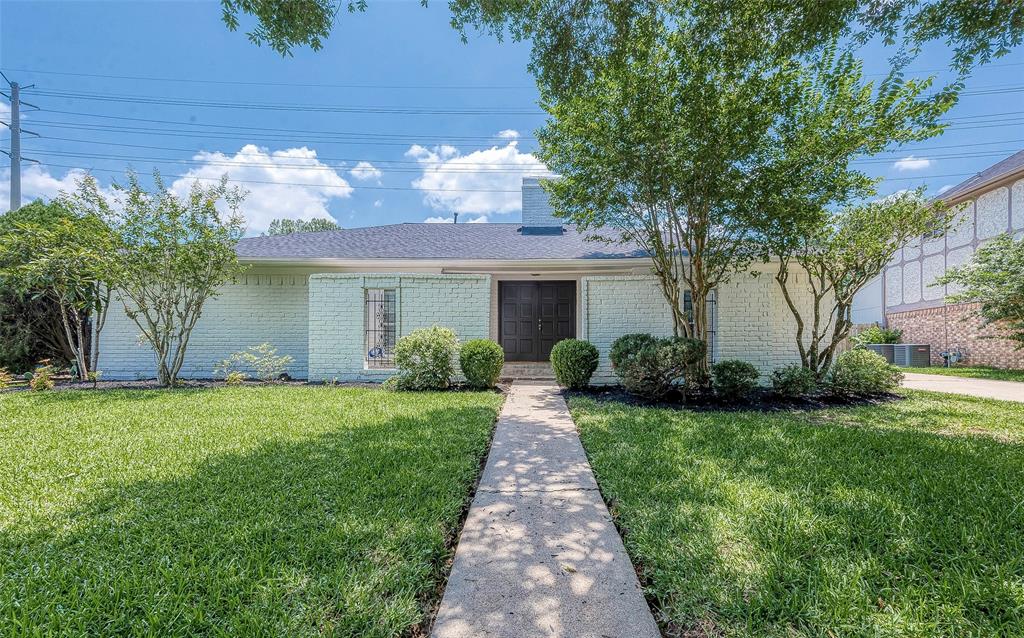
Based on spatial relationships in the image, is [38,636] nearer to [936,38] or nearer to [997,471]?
[997,471]

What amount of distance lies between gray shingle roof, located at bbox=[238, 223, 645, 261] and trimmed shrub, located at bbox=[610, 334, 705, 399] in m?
2.92

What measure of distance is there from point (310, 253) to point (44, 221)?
5.67 meters

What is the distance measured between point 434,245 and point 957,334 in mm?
18492

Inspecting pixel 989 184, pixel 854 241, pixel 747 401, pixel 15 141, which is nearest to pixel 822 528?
pixel 747 401

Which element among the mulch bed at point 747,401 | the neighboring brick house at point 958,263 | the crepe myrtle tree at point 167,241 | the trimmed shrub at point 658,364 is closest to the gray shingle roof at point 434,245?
the crepe myrtle tree at point 167,241

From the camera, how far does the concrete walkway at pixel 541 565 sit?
1.68 m

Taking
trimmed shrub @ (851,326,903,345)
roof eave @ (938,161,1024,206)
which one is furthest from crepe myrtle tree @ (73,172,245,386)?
trimmed shrub @ (851,326,903,345)

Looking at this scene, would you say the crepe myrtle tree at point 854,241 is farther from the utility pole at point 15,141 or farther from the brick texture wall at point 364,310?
the utility pole at point 15,141

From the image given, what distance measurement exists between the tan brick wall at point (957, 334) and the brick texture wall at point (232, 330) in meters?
18.4

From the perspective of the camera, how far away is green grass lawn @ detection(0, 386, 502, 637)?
1.66m

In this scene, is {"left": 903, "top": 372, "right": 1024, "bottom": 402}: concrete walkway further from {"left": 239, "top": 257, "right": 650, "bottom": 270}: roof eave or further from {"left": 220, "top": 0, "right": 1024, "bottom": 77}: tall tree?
{"left": 220, "top": 0, "right": 1024, "bottom": 77}: tall tree

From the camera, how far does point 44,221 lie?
884cm

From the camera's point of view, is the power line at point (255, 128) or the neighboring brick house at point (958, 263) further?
the power line at point (255, 128)

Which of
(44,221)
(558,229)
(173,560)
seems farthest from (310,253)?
(173,560)
